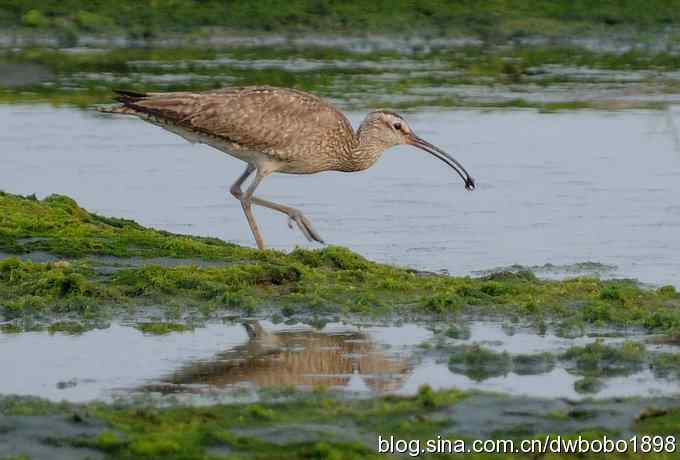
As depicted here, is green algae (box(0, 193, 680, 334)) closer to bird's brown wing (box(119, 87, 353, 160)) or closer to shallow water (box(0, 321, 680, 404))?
shallow water (box(0, 321, 680, 404))

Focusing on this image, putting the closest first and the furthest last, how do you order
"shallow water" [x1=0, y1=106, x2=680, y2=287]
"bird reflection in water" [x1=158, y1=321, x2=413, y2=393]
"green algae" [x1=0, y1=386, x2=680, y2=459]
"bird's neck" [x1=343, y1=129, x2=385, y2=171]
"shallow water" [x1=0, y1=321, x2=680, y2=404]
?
"green algae" [x1=0, y1=386, x2=680, y2=459] < "shallow water" [x1=0, y1=321, x2=680, y2=404] < "bird reflection in water" [x1=158, y1=321, x2=413, y2=393] < "bird's neck" [x1=343, y1=129, x2=385, y2=171] < "shallow water" [x1=0, y1=106, x2=680, y2=287]

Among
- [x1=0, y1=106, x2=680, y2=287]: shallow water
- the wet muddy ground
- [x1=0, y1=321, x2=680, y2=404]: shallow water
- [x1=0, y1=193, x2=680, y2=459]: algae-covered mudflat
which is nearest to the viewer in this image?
[x1=0, y1=193, x2=680, y2=459]: algae-covered mudflat

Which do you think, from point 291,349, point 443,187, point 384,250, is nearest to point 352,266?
point 384,250

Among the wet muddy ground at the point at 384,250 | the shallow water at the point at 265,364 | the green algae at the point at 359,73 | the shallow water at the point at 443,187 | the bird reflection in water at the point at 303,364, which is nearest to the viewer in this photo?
the wet muddy ground at the point at 384,250

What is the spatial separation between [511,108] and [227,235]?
735 centimetres

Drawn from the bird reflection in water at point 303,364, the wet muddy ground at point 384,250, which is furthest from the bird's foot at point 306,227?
the bird reflection in water at point 303,364

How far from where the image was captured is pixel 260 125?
12.4 meters

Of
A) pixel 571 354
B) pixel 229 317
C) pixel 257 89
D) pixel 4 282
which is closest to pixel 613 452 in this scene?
pixel 571 354

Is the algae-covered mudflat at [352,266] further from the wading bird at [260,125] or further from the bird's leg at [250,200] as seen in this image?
the wading bird at [260,125]

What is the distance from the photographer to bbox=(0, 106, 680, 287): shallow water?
43.4ft

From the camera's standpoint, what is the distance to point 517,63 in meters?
23.6

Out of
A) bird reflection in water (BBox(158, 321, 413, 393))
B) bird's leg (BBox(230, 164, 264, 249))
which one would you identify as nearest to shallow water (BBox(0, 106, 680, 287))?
bird's leg (BBox(230, 164, 264, 249))

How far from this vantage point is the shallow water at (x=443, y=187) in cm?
1323

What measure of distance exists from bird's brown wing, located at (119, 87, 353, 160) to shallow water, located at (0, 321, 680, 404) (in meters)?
2.74
